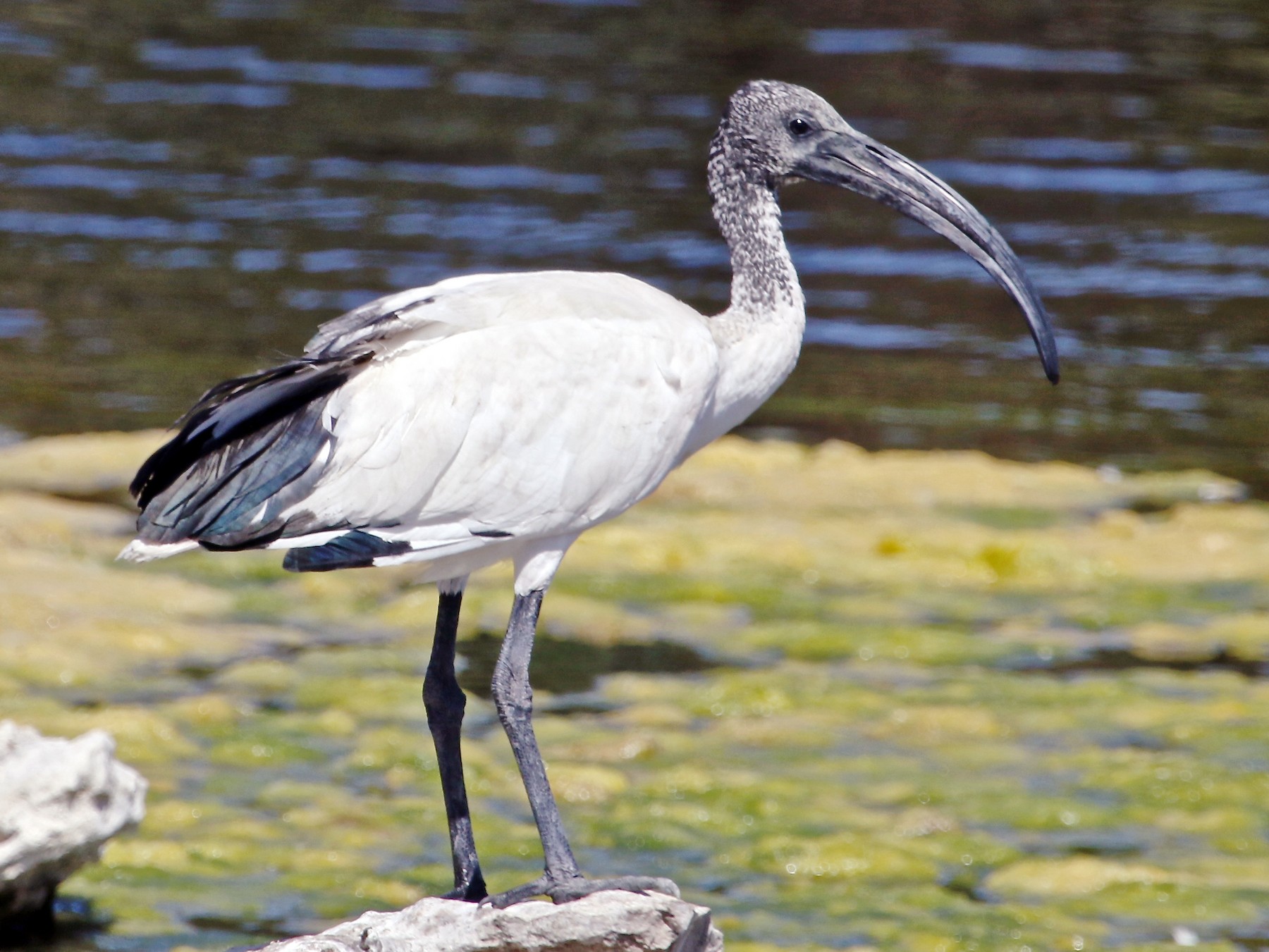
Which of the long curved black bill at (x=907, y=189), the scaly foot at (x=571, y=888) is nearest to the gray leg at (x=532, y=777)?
the scaly foot at (x=571, y=888)

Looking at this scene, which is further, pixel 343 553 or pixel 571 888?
pixel 571 888

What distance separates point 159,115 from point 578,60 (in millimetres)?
3964

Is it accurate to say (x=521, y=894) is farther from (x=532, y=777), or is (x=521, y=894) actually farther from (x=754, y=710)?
(x=754, y=710)

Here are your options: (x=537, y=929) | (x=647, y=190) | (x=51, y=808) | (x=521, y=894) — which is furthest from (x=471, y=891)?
(x=647, y=190)

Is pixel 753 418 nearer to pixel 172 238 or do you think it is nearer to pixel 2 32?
pixel 172 238

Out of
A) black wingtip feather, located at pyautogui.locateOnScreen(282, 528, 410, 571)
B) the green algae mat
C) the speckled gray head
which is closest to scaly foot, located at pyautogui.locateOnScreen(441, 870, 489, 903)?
the green algae mat

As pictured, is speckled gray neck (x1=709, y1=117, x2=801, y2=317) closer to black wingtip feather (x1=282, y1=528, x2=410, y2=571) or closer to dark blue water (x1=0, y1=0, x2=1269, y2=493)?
black wingtip feather (x1=282, y1=528, x2=410, y2=571)

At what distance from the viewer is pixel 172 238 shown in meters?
14.3

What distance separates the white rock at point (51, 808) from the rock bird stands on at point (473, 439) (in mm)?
993

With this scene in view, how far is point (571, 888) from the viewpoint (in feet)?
15.8

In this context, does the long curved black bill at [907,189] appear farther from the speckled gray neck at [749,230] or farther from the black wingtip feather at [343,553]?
the black wingtip feather at [343,553]

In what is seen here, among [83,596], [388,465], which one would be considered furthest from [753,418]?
[388,465]

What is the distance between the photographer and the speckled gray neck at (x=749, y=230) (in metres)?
5.23

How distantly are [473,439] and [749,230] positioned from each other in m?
1.03
